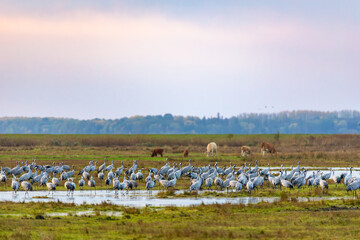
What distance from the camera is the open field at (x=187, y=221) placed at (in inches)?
680

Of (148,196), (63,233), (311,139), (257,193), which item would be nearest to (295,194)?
(257,193)

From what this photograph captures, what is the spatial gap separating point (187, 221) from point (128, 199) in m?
8.08

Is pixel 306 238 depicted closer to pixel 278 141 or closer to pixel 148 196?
pixel 148 196

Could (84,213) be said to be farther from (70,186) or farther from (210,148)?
(210,148)

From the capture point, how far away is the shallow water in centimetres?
2592

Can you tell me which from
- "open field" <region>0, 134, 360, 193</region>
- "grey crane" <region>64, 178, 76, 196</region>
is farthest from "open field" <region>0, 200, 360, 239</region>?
"open field" <region>0, 134, 360, 193</region>

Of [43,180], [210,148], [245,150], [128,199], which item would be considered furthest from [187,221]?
[210,148]

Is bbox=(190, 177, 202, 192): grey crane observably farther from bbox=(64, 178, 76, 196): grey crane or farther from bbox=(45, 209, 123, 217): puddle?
bbox=(45, 209, 123, 217): puddle

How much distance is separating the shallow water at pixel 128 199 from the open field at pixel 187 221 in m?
2.04

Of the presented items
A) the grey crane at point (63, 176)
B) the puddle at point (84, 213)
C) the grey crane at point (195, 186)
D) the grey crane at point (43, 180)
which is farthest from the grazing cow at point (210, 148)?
the puddle at point (84, 213)

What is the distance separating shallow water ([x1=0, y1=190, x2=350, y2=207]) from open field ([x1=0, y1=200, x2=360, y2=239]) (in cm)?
204

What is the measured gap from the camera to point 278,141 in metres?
94.2

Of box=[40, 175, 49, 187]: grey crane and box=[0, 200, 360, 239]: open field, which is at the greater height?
box=[40, 175, 49, 187]: grey crane

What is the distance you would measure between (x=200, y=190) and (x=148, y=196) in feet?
12.3
